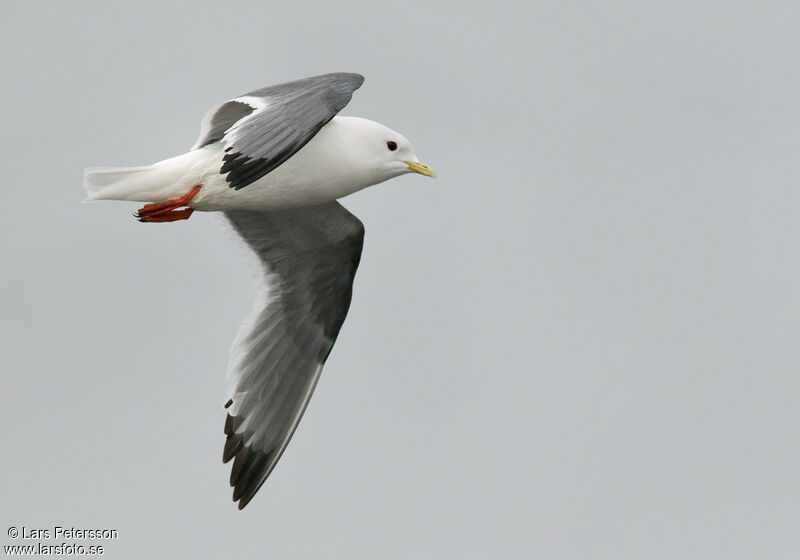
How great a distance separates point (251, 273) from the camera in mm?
14805

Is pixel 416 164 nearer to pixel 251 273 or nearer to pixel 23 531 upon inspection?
pixel 251 273

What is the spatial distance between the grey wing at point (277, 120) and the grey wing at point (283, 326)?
72.4 inches

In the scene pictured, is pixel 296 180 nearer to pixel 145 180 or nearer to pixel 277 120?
pixel 145 180

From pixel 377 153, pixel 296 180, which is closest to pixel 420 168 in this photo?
pixel 377 153

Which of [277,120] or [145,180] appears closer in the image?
[277,120]

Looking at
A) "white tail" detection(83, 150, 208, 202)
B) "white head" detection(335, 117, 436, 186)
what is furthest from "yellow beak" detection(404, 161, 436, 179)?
"white tail" detection(83, 150, 208, 202)

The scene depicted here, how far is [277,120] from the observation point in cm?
1157

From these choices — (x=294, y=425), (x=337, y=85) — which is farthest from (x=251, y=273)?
(x=337, y=85)

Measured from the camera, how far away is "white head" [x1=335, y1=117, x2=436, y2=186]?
43.1 feet

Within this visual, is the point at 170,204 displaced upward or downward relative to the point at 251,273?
upward

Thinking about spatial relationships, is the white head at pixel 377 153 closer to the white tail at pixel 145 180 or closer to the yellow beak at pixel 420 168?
the yellow beak at pixel 420 168

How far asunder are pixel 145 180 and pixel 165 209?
297mm

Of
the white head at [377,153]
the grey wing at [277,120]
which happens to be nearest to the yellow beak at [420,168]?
the white head at [377,153]

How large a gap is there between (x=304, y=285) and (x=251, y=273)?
1.63 feet
